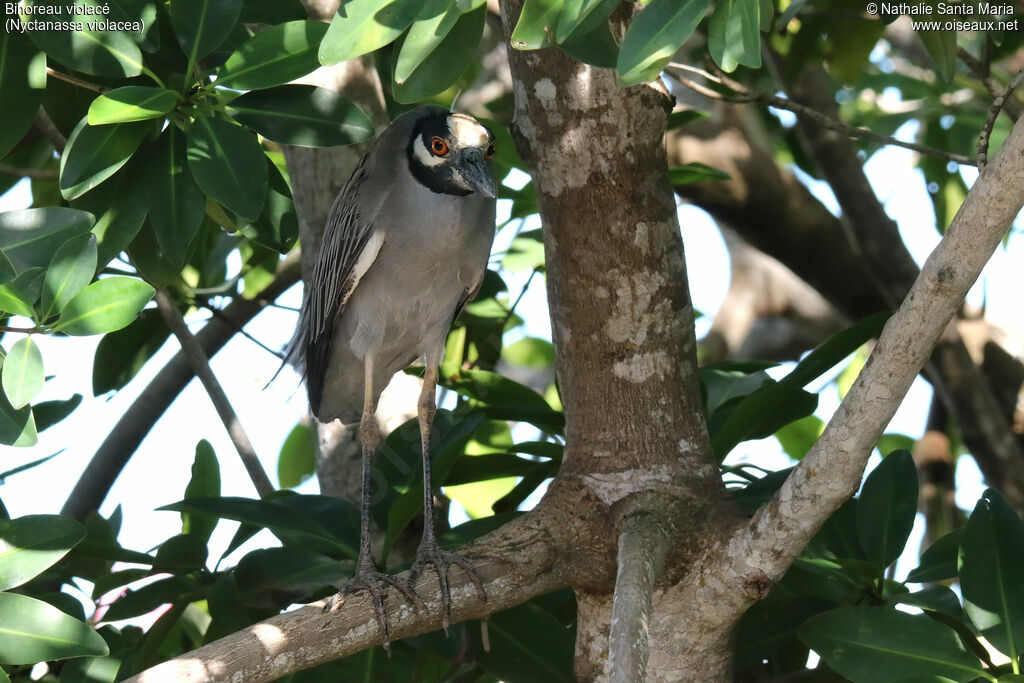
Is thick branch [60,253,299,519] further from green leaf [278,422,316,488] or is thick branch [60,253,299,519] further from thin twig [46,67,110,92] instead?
thin twig [46,67,110,92]

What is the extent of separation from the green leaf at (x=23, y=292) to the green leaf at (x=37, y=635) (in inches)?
22.3

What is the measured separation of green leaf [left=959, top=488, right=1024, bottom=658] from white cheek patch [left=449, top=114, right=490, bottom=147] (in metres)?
1.49

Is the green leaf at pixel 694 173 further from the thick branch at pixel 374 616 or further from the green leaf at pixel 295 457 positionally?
the green leaf at pixel 295 457

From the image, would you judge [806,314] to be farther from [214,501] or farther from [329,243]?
[214,501]

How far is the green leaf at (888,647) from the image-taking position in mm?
2086

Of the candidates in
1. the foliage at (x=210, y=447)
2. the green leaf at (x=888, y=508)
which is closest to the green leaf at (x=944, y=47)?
the foliage at (x=210, y=447)

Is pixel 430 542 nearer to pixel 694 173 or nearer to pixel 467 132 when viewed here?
pixel 467 132

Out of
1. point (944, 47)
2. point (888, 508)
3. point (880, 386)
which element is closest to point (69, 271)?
point (880, 386)

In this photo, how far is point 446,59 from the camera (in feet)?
6.47

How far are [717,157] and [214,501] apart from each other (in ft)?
9.65

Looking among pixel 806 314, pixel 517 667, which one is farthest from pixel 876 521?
pixel 806 314

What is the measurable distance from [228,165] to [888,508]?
169 cm

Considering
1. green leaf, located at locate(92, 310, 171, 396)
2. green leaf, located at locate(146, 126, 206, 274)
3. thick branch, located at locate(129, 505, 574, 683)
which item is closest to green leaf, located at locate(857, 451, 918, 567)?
thick branch, located at locate(129, 505, 574, 683)

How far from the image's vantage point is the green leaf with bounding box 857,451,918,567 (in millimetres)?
2457
